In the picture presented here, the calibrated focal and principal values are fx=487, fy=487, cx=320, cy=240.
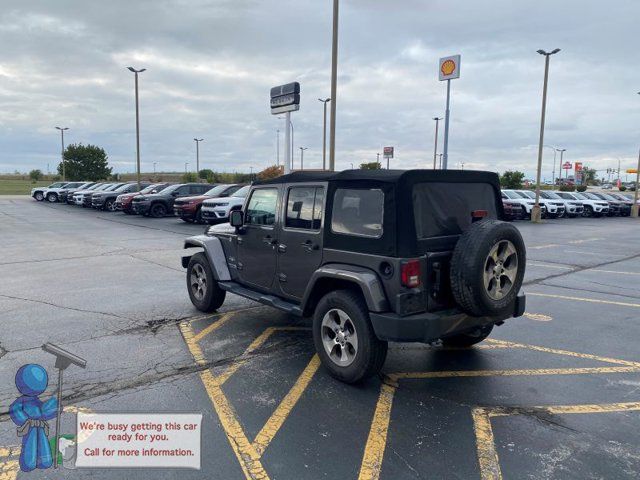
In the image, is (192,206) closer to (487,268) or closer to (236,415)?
(236,415)

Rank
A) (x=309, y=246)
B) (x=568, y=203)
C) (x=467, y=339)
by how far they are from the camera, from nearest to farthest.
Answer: (x=309, y=246)
(x=467, y=339)
(x=568, y=203)

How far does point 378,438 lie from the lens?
11.1 feet

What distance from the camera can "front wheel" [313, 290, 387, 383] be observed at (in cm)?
402

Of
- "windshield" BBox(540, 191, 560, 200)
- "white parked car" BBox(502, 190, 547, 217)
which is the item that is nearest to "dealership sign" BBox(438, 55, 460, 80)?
"white parked car" BBox(502, 190, 547, 217)

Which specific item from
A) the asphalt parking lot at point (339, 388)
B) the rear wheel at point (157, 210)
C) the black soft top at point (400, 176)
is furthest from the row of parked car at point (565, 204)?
the black soft top at point (400, 176)

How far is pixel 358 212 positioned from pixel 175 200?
1841cm

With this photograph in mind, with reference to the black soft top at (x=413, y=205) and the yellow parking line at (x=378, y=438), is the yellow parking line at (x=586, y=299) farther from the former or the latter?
the yellow parking line at (x=378, y=438)

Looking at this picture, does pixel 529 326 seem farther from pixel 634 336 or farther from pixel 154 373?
pixel 154 373

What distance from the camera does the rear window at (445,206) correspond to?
4125 mm

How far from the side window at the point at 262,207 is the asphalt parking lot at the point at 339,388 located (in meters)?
1.33

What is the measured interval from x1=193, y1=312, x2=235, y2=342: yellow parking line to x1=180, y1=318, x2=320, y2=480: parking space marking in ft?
0.17

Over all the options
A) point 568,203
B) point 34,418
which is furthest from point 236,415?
point 568,203

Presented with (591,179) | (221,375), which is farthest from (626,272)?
(591,179)

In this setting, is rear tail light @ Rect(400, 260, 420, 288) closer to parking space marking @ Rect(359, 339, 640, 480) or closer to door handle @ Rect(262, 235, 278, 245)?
parking space marking @ Rect(359, 339, 640, 480)
